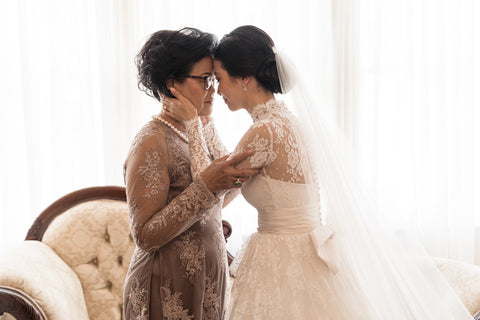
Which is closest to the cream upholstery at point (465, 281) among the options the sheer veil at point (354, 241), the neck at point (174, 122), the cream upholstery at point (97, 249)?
the sheer veil at point (354, 241)

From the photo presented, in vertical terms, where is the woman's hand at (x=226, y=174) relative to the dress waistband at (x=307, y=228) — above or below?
above

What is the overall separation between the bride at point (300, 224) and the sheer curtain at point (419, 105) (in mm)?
1390

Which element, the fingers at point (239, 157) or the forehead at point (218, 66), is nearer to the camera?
the fingers at point (239, 157)

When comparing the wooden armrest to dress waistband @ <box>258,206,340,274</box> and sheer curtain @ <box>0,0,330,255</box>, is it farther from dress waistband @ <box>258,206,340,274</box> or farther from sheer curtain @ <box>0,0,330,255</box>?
sheer curtain @ <box>0,0,330,255</box>

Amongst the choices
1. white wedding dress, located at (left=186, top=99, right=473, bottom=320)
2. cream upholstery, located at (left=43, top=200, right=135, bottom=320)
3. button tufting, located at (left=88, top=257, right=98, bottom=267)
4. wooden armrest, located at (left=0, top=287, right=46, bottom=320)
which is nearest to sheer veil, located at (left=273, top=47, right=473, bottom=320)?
white wedding dress, located at (left=186, top=99, right=473, bottom=320)

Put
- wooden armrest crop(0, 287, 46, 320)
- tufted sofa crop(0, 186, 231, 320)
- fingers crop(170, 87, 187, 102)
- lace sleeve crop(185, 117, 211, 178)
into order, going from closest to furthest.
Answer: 1. lace sleeve crop(185, 117, 211, 178)
2. fingers crop(170, 87, 187, 102)
3. wooden armrest crop(0, 287, 46, 320)
4. tufted sofa crop(0, 186, 231, 320)

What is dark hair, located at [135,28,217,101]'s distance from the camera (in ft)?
5.35

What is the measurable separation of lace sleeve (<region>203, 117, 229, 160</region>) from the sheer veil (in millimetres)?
431

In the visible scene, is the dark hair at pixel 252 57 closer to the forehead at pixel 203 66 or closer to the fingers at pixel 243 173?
the forehead at pixel 203 66

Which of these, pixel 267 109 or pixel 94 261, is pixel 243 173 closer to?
pixel 267 109

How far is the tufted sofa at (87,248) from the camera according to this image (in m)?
2.28

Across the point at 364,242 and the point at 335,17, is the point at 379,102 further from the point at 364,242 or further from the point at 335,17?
the point at 364,242

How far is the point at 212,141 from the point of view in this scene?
75.2 inches

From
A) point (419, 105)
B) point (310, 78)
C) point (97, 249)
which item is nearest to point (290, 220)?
point (97, 249)
